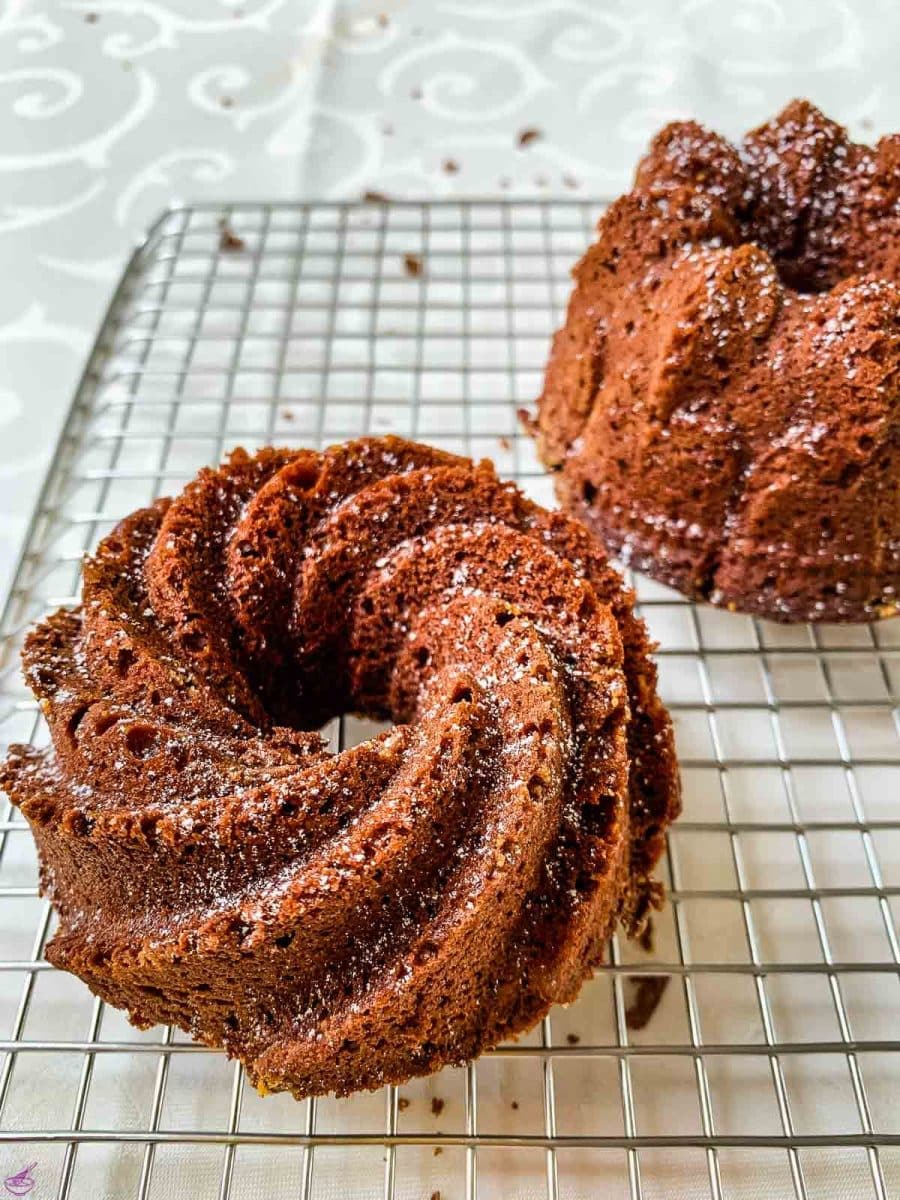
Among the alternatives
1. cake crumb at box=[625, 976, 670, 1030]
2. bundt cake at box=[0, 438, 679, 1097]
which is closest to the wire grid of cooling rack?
cake crumb at box=[625, 976, 670, 1030]

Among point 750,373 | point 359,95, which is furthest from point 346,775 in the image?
point 359,95

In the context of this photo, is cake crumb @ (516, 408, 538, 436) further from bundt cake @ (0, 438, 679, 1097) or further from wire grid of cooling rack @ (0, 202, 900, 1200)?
bundt cake @ (0, 438, 679, 1097)

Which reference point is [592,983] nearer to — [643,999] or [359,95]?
[643,999]

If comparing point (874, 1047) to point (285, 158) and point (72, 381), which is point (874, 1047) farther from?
point (285, 158)

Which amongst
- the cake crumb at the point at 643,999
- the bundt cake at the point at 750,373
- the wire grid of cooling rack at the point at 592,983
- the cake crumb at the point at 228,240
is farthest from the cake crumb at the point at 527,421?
the cake crumb at the point at 643,999

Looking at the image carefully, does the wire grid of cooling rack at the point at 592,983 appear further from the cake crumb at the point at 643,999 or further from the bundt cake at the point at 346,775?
the bundt cake at the point at 346,775

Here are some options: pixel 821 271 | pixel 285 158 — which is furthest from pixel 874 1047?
pixel 285 158
